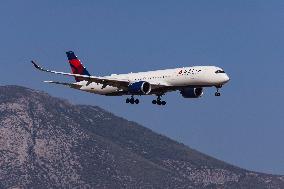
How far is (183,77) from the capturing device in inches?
6206

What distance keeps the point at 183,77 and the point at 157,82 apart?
22.6ft

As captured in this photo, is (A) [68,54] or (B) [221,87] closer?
(B) [221,87]

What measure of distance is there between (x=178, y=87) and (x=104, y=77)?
791 inches

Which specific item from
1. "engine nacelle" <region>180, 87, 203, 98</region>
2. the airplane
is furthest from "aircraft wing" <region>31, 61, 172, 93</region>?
"engine nacelle" <region>180, 87, 203, 98</region>

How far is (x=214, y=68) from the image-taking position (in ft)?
512

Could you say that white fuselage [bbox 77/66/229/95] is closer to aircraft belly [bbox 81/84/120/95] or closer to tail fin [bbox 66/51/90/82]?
aircraft belly [bbox 81/84/120/95]

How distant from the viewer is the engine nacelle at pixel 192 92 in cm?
16362

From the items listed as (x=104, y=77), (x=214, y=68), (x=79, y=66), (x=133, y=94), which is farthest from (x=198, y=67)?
(x=79, y=66)

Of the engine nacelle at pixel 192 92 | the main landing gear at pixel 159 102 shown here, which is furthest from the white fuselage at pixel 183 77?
the engine nacelle at pixel 192 92

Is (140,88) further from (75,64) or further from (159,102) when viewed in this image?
(75,64)

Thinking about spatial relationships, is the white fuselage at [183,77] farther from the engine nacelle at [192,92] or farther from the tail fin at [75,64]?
the tail fin at [75,64]

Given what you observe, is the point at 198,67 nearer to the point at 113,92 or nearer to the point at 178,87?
the point at 178,87

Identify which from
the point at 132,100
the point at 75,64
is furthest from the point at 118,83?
the point at 75,64

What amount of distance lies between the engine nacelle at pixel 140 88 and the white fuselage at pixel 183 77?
2.66 metres
